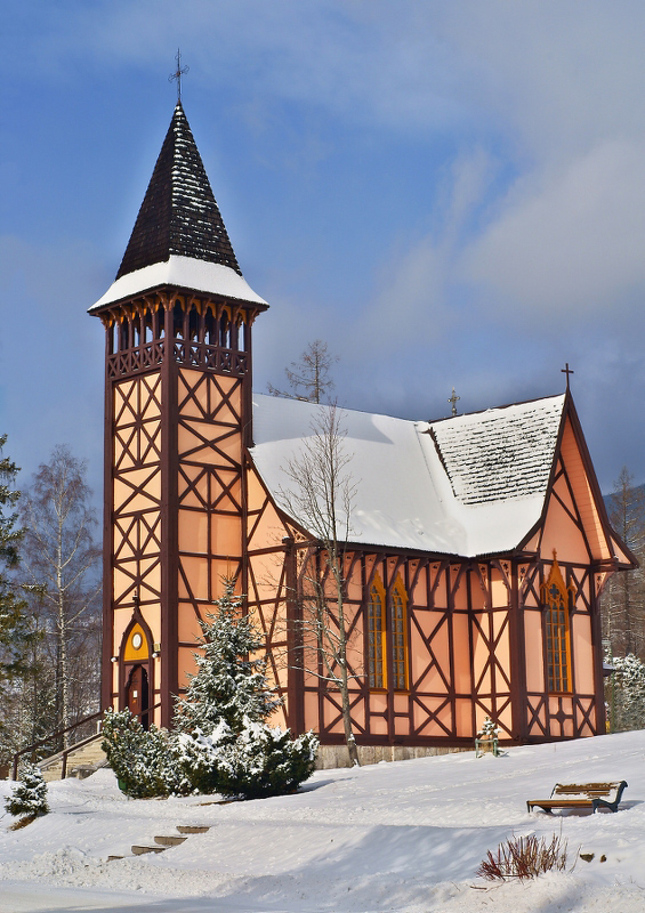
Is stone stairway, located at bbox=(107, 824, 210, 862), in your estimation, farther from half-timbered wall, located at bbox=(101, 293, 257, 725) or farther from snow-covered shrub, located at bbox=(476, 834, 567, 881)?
half-timbered wall, located at bbox=(101, 293, 257, 725)

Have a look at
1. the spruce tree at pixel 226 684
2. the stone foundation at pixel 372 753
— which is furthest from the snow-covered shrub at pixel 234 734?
the stone foundation at pixel 372 753

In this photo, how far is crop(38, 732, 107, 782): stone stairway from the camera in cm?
3525

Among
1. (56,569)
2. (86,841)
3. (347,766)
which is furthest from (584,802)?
(56,569)

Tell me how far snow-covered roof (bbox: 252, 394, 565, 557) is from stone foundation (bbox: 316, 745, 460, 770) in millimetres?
5286

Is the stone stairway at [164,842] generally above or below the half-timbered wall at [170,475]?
below

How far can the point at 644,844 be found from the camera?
1631 cm

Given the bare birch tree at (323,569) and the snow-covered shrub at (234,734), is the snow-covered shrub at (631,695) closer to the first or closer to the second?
the bare birch tree at (323,569)

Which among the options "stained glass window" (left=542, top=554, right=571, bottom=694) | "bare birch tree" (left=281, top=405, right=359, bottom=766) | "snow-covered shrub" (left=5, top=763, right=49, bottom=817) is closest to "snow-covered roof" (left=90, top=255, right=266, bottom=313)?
"bare birch tree" (left=281, top=405, right=359, bottom=766)

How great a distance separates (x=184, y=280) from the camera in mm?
37281

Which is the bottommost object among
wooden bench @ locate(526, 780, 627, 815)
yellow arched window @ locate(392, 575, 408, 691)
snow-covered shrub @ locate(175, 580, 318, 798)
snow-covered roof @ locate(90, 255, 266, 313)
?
wooden bench @ locate(526, 780, 627, 815)

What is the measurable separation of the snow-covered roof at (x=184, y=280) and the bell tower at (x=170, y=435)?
0.04 metres

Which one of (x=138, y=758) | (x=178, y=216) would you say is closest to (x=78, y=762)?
(x=138, y=758)

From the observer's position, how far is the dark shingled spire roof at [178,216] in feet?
126

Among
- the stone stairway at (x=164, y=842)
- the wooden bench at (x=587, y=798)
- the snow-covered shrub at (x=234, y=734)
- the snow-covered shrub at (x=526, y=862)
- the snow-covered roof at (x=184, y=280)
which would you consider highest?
the snow-covered roof at (x=184, y=280)
